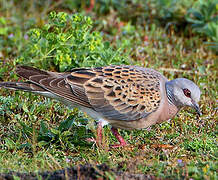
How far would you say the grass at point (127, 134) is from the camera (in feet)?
15.8

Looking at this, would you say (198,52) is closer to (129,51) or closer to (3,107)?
(129,51)

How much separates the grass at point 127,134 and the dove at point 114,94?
27 cm

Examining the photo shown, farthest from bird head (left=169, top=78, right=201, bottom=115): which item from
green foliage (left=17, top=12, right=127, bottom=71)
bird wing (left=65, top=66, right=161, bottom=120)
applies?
green foliage (left=17, top=12, right=127, bottom=71)

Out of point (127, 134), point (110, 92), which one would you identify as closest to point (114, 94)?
point (110, 92)

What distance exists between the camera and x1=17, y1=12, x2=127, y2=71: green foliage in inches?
271

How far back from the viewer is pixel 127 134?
620 centimetres

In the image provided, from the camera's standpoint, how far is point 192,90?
5777 mm

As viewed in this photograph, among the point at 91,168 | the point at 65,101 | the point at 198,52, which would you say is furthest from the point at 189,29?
the point at 91,168

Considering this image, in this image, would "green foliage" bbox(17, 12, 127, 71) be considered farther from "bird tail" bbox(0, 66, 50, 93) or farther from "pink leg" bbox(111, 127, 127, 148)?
"pink leg" bbox(111, 127, 127, 148)

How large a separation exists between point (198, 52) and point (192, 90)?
9.81ft

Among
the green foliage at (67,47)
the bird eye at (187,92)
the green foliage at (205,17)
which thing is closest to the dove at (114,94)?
the bird eye at (187,92)

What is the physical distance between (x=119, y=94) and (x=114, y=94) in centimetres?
6

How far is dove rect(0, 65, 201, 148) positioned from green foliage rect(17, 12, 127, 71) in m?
1.29

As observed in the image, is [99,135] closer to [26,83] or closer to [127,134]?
[127,134]
